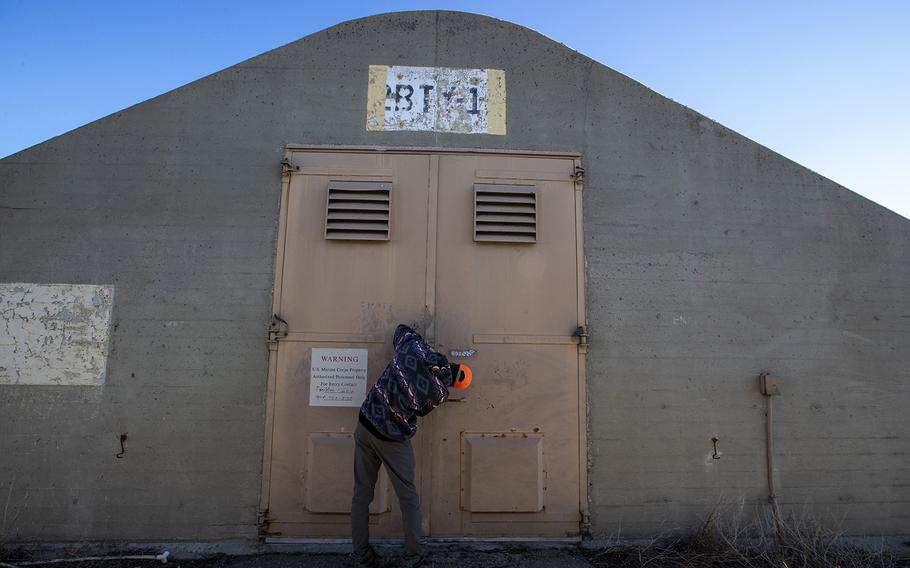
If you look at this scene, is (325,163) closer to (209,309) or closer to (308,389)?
(209,309)

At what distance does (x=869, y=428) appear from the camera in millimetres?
4723

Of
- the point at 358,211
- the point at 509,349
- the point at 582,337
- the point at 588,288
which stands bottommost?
the point at 509,349

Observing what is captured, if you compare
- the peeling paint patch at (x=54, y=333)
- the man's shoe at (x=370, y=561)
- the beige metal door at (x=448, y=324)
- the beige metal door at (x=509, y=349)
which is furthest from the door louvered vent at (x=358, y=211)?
the man's shoe at (x=370, y=561)

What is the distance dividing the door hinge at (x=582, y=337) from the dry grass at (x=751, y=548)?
147 cm

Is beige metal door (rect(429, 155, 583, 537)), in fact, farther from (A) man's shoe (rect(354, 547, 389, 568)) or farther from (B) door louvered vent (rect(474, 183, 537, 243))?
(A) man's shoe (rect(354, 547, 389, 568))

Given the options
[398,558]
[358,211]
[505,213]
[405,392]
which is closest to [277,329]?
[358,211]

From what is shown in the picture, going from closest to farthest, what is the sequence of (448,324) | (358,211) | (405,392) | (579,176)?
(405,392) → (448,324) → (358,211) → (579,176)

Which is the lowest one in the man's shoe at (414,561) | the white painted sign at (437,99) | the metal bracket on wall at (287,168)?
the man's shoe at (414,561)

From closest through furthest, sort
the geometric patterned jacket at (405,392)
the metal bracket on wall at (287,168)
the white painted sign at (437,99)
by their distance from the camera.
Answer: the geometric patterned jacket at (405,392)
the metal bracket on wall at (287,168)
the white painted sign at (437,99)

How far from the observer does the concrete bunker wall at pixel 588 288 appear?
14.5 feet

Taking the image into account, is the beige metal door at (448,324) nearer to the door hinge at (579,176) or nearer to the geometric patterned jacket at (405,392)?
the door hinge at (579,176)

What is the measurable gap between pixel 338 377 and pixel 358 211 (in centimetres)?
134

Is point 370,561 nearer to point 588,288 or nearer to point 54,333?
point 588,288

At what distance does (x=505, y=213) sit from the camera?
4758 mm
